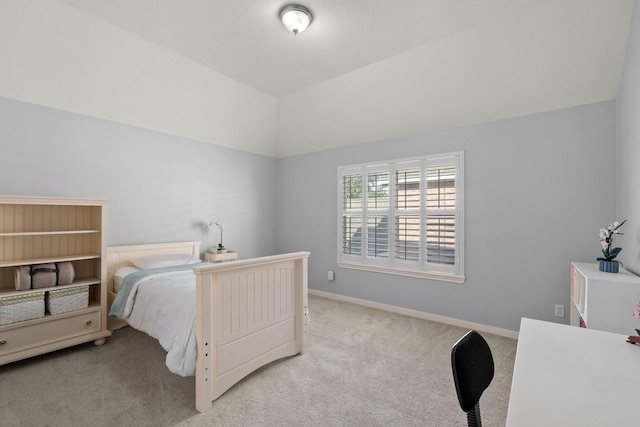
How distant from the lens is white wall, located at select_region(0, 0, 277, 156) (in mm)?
2520

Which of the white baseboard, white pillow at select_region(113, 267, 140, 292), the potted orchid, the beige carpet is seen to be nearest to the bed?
the beige carpet

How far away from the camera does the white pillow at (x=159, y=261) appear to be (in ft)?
11.3

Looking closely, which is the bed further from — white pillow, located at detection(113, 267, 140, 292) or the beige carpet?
white pillow, located at detection(113, 267, 140, 292)

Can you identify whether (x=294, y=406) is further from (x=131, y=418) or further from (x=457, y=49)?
(x=457, y=49)

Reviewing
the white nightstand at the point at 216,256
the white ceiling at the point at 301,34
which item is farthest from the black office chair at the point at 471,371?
the white nightstand at the point at 216,256

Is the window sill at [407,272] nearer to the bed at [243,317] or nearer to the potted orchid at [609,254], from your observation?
the potted orchid at [609,254]

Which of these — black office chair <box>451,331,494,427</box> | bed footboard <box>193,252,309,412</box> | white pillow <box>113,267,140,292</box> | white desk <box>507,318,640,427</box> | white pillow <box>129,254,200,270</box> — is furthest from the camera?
white pillow <box>129,254,200,270</box>

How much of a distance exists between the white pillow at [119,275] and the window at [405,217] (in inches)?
109

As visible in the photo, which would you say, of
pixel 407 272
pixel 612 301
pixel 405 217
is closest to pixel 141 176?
pixel 405 217

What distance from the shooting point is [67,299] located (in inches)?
112

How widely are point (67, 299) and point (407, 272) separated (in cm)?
371

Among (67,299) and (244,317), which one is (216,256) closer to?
(67,299)

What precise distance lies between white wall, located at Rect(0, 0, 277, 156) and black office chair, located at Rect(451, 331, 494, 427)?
11.8ft

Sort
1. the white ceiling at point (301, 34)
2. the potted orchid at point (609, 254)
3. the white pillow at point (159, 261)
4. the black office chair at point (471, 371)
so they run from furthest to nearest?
the white pillow at point (159, 261), the white ceiling at point (301, 34), the potted orchid at point (609, 254), the black office chair at point (471, 371)
